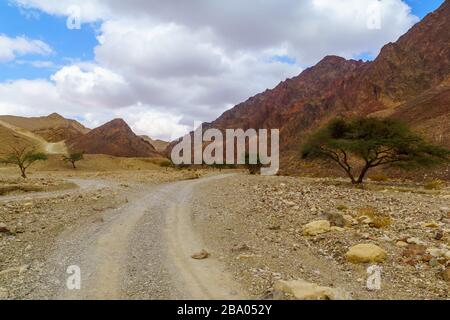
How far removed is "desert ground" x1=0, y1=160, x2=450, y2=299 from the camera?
852 cm

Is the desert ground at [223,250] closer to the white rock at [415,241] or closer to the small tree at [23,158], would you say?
the white rock at [415,241]

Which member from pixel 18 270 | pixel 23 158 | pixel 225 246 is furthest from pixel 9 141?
pixel 225 246

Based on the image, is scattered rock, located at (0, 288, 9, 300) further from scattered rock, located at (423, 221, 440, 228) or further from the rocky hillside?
the rocky hillside

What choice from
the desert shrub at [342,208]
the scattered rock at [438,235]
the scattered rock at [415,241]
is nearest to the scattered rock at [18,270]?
the scattered rock at [415,241]

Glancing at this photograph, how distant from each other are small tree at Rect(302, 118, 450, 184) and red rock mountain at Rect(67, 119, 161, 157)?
12398 centimetres

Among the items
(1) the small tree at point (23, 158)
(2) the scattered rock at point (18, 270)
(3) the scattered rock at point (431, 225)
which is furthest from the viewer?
(1) the small tree at point (23, 158)

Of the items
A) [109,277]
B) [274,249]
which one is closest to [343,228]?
[274,249]

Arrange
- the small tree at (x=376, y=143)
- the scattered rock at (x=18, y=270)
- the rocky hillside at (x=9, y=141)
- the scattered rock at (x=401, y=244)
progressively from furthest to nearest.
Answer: the rocky hillside at (x=9, y=141) → the small tree at (x=376, y=143) → the scattered rock at (x=401, y=244) → the scattered rock at (x=18, y=270)

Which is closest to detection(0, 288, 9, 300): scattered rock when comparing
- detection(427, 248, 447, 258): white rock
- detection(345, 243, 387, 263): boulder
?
detection(345, 243, 387, 263): boulder

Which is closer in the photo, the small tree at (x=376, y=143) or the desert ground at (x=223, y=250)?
the desert ground at (x=223, y=250)

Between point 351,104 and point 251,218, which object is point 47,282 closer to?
point 251,218

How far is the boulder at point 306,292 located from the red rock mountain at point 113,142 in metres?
147

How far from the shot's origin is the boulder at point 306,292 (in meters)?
7.70

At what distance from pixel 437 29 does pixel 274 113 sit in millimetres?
76356
